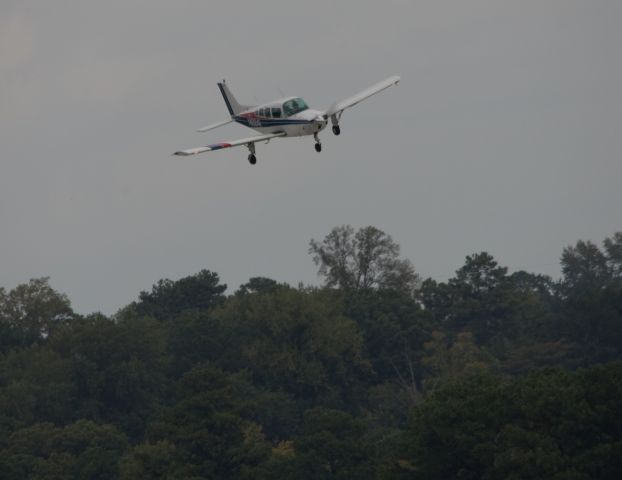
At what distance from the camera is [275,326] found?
171 meters

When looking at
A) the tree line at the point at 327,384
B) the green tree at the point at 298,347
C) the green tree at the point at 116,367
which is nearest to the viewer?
the tree line at the point at 327,384

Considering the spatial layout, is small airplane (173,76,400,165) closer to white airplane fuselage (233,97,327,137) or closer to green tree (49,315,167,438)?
white airplane fuselage (233,97,327,137)

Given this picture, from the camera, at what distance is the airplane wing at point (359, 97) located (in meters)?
72.9

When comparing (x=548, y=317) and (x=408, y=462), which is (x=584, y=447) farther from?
(x=548, y=317)

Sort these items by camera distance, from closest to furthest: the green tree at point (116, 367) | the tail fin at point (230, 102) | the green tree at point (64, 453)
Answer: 1. the tail fin at point (230, 102)
2. the green tree at point (64, 453)
3. the green tree at point (116, 367)

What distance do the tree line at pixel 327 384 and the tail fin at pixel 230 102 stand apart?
83.5ft

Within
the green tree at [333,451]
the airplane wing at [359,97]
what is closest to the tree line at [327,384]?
the green tree at [333,451]

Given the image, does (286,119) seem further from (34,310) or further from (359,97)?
(34,310)

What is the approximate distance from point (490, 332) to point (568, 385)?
312 feet

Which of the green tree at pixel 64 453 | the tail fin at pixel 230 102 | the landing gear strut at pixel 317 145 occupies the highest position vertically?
the tail fin at pixel 230 102

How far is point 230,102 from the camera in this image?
8712 centimetres

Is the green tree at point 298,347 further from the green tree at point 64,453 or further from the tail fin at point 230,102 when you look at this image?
the tail fin at point 230,102

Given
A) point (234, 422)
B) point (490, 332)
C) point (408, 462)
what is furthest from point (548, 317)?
point (408, 462)

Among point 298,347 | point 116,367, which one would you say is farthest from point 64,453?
point 298,347
